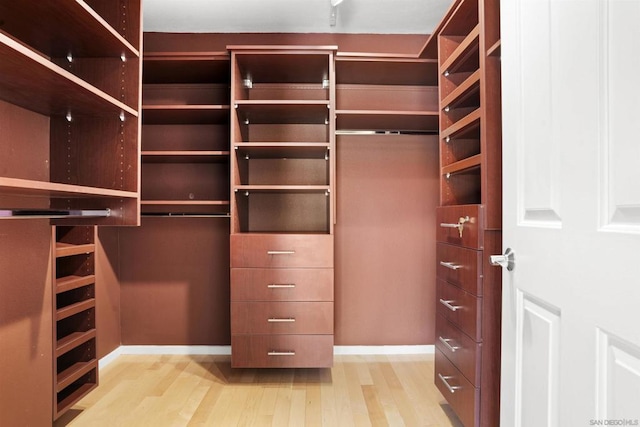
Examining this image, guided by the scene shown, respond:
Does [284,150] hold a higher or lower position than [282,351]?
higher

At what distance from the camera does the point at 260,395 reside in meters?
2.25

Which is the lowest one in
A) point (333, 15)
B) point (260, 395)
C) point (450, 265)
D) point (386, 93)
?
point (260, 395)

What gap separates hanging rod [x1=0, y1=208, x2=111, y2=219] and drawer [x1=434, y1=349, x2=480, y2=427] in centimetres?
166

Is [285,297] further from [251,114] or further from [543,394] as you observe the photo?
[543,394]

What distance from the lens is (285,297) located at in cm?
232

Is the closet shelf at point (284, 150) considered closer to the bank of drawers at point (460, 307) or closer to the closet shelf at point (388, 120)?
the closet shelf at point (388, 120)

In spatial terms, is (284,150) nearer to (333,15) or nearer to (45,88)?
(333,15)

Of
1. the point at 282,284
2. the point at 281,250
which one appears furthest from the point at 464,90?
the point at 282,284

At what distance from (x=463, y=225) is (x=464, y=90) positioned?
60cm

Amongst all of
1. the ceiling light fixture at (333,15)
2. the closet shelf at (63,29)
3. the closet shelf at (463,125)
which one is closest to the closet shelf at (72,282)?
the closet shelf at (63,29)

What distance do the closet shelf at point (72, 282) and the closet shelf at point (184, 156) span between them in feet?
2.73

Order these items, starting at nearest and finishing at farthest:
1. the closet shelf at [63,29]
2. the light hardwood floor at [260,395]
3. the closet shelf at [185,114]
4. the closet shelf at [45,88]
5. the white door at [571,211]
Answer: the white door at [571,211] → the closet shelf at [45,88] → the closet shelf at [63,29] → the light hardwood floor at [260,395] → the closet shelf at [185,114]

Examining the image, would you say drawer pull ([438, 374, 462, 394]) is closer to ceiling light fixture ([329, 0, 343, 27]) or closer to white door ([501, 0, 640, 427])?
white door ([501, 0, 640, 427])

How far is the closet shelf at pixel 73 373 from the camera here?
5.98 ft
